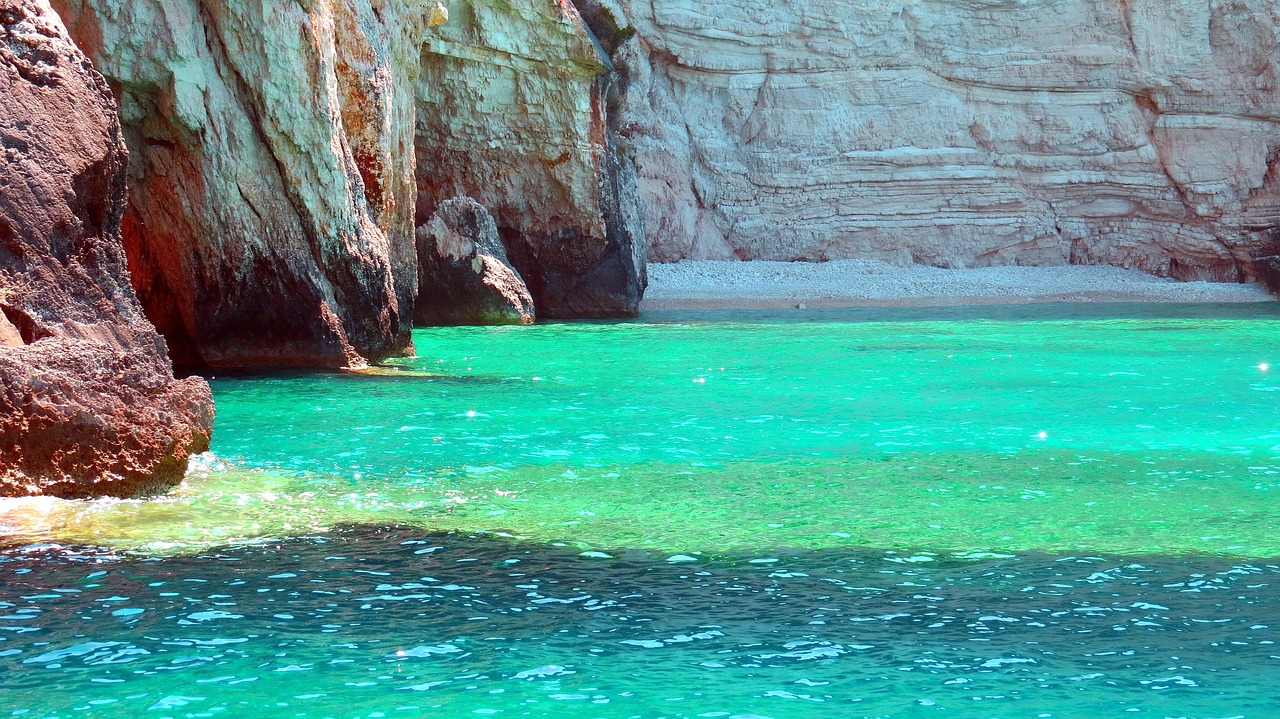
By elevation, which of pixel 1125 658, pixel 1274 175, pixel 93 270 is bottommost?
pixel 1125 658

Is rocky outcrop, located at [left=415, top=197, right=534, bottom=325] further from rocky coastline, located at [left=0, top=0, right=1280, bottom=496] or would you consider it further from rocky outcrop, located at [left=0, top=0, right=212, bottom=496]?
rocky outcrop, located at [left=0, top=0, right=212, bottom=496]

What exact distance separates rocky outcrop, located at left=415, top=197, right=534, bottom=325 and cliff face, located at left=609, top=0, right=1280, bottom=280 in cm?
1053

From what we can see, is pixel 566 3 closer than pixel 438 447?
No

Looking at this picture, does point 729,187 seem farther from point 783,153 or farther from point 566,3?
point 566,3

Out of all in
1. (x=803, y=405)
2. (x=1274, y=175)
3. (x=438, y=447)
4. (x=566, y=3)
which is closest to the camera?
(x=438, y=447)

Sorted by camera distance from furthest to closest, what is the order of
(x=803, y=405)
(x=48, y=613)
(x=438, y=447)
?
(x=803, y=405) < (x=438, y=447) < (x=48, y=613)

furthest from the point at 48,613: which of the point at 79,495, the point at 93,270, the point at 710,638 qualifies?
the point at 93,270

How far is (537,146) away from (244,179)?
33.4ft

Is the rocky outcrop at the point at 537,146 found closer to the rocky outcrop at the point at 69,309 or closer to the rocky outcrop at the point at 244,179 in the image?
the rocky outcrop at the point at 244,179

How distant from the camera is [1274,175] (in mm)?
28375

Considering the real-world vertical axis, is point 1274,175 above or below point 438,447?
above

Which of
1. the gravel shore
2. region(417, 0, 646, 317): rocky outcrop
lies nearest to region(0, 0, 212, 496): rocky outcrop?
region(417, 0, 646, 317): rocky outcrop

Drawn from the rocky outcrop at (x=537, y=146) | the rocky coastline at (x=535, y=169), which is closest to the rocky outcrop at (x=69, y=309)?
the rocky coastline at (x=535, y=169)

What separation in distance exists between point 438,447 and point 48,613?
350 cm
